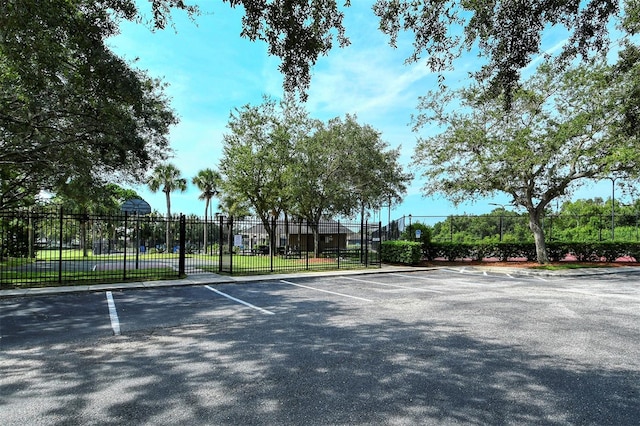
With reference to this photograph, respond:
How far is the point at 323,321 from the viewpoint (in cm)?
734

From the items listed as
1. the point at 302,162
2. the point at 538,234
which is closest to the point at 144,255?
the point at 302,162

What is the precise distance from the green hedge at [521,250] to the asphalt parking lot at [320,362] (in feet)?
46.4

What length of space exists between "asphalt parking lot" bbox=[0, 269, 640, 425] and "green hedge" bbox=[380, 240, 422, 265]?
37.3 feet

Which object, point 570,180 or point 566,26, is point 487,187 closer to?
point 570,180

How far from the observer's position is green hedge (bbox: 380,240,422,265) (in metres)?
21.0

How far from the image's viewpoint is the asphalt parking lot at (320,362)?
3.51m

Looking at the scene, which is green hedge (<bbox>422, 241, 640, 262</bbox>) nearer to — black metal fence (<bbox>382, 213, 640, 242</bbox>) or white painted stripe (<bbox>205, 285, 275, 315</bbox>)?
black metal fence (<bbox>382, 213, 640, 242</bbox>)

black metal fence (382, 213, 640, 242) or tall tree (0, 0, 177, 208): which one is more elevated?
tall tree (0, 0, 177, 208)

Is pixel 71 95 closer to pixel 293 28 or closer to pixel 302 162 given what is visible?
pixel 293 28

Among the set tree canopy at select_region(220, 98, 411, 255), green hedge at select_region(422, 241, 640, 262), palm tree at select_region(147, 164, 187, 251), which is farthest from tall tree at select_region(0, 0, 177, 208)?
palm tree at select_region(147, 164, 187, 251)

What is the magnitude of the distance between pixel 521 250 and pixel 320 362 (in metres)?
23.1

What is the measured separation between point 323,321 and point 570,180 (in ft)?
59.0

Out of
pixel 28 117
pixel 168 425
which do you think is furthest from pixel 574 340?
pixel 28 117

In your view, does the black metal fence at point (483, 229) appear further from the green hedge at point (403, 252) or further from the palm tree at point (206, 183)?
the palm tree at point (206, 183)
